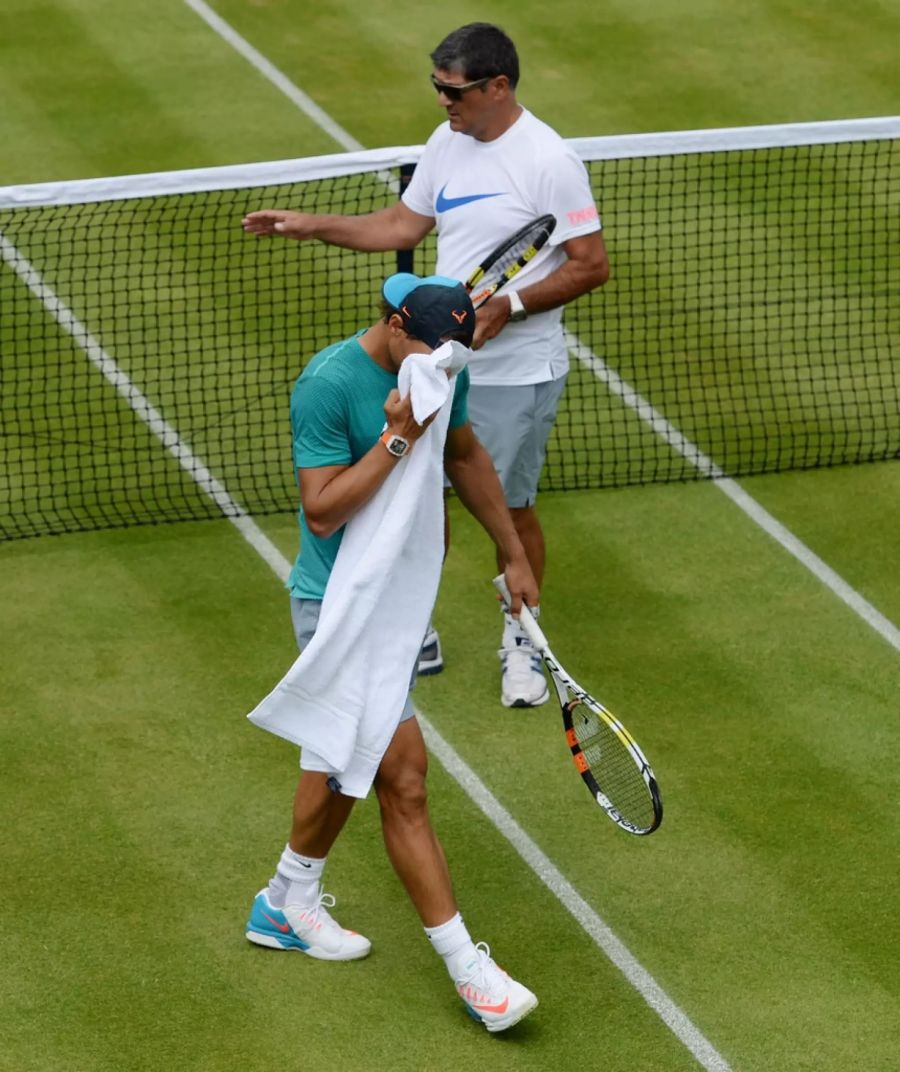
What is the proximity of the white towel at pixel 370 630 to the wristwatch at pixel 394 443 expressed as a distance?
0.39ft

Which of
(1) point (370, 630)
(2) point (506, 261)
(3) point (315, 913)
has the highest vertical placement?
(2) point (506, 261)

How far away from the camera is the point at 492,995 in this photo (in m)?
6.77

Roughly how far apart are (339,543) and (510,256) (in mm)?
2227

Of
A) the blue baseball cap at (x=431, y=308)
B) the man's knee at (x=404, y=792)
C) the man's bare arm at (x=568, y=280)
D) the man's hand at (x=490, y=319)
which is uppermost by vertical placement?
the blue baseball cap at (x=431, y=308)

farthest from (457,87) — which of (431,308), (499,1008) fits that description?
(499,1008)

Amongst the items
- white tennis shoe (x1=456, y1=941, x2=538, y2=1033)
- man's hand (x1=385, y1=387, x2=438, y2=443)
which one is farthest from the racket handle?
white tennis shoe (x1=456, y1=941, x2=538, y2=1033)

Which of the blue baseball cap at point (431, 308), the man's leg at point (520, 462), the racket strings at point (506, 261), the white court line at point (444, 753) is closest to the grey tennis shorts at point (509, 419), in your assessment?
the man's leg at point (520, 462)

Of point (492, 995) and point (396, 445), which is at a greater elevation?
point (396, 445)

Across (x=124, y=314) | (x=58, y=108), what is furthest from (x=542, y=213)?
(x=58, y=108)

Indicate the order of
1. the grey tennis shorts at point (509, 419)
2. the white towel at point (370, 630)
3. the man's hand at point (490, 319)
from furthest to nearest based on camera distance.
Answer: the grey tennis shorts at point (509, 419) < the man's hand at point (490, 319) < the white towel at point (370, 630)

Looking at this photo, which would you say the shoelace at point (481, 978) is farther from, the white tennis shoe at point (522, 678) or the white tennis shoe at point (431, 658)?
the white tennis shoe at point (431, 658)

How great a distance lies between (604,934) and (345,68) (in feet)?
38.6

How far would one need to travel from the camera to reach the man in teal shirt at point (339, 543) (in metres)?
6.50

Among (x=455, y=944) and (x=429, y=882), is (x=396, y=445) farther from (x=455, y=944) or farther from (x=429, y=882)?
(x=455, y=944)
